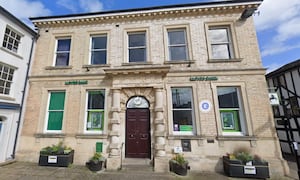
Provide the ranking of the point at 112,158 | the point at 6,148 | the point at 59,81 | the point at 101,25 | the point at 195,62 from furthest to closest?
the point at 101,25 < the point at 59,81 < the point at 195,62 < the point at 6,148 < the point at 112,158

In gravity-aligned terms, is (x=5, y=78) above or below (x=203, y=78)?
above

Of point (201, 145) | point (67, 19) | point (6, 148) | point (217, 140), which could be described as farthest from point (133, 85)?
point (6, 148)

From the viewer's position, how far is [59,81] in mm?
8109

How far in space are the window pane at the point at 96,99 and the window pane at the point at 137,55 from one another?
261 centimetres

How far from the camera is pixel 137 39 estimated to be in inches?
338

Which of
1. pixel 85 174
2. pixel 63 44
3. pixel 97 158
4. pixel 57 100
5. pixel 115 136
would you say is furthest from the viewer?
pixel 63 44

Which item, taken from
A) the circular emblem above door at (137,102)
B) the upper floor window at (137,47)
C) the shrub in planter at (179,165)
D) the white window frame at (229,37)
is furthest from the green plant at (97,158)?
the white window frame at (229,37)

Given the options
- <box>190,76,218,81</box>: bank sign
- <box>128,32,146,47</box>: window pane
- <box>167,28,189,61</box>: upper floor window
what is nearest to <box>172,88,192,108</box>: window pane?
<box>190,76,218,81</box>: bank sign

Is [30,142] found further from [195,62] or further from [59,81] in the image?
[195,62]

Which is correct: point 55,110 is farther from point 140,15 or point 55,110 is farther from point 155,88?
point 140,15

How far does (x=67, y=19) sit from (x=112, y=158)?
8.57m

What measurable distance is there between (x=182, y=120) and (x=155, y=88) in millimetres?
2127

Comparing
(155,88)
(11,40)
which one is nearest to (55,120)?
(11,40)

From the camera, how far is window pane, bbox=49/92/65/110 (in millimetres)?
7914
